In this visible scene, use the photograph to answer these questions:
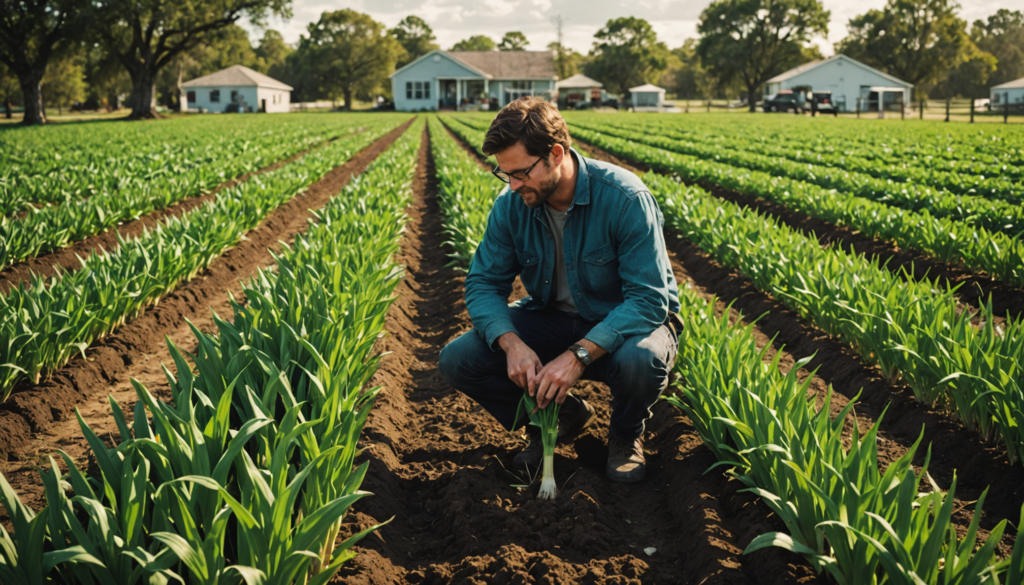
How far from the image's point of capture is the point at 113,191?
9414mm

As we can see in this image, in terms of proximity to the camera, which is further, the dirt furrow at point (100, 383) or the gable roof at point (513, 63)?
the gable roof at point (513, 63)

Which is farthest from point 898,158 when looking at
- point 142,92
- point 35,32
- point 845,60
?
point 845,60

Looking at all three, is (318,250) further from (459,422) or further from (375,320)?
(459,422)

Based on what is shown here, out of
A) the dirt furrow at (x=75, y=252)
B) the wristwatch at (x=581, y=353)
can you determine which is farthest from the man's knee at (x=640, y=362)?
the dirt furrow at (x=75, y=252)

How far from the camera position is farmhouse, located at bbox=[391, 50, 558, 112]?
195ft

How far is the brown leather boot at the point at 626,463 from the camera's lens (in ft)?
10.1

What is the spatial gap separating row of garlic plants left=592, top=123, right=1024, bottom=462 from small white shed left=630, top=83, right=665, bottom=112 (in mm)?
66256

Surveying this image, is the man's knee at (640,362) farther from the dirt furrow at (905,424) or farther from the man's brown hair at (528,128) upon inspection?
the man's brown hair at (528,128)

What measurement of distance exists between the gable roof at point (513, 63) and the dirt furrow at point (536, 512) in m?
62.5

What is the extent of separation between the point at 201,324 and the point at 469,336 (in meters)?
3.39

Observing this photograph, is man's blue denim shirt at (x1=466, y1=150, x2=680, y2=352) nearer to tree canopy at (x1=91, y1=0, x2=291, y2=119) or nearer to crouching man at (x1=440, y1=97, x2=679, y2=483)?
crouching man at (x1=440, y1=97, x2=679, y2=483)

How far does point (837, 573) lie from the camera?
1.94 meters

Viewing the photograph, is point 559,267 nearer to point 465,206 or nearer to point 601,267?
point 601,267

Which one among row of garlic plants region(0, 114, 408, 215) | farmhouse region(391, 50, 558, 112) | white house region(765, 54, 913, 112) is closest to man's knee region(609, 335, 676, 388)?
row of garlic plants region(0, 114, 408, 215)
